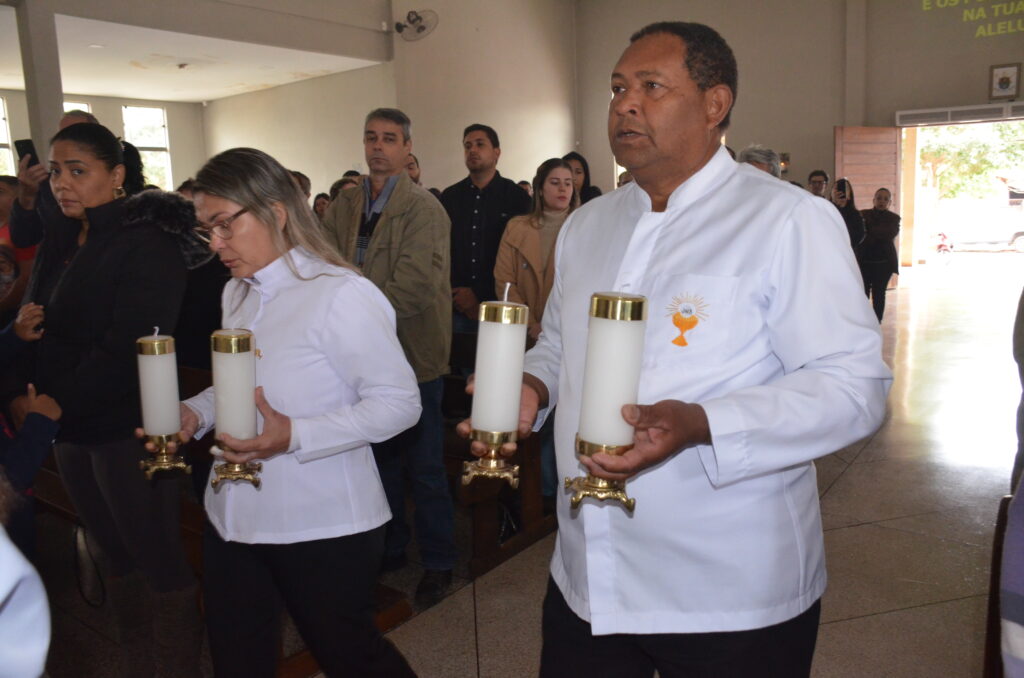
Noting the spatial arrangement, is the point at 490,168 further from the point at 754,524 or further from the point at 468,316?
the point at 754,524

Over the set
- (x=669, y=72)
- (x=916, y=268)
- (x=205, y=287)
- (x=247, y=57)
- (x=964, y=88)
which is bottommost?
(x=916, y=268)

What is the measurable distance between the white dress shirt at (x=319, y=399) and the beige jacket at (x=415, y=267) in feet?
3.86

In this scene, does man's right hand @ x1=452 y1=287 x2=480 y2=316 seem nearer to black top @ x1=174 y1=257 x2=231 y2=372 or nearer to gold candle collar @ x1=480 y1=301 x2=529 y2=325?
black top @ x1=174 y1=257 x2=231 y2=372

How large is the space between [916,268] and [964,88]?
5176mm

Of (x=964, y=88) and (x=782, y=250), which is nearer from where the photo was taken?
(x=782, y=250)

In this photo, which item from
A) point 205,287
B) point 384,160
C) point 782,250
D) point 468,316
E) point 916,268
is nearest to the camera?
point 782,250

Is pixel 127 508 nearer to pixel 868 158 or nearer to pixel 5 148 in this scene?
pixel 868 158

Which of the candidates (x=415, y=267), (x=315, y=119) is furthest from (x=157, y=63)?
(x=415, y=267)

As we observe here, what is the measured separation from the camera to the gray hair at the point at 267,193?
1725mm

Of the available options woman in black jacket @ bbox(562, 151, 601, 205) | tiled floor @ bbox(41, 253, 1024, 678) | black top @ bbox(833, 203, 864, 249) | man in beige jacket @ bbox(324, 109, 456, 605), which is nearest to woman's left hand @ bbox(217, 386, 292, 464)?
tiled floor @ bbox(41, 253, 1024, 678)

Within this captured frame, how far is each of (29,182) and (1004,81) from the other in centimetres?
1188

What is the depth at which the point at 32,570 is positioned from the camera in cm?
61

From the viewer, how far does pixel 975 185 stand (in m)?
20.2

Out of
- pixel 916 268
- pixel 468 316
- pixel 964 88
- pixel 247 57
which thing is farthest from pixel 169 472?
pixel 916 268
